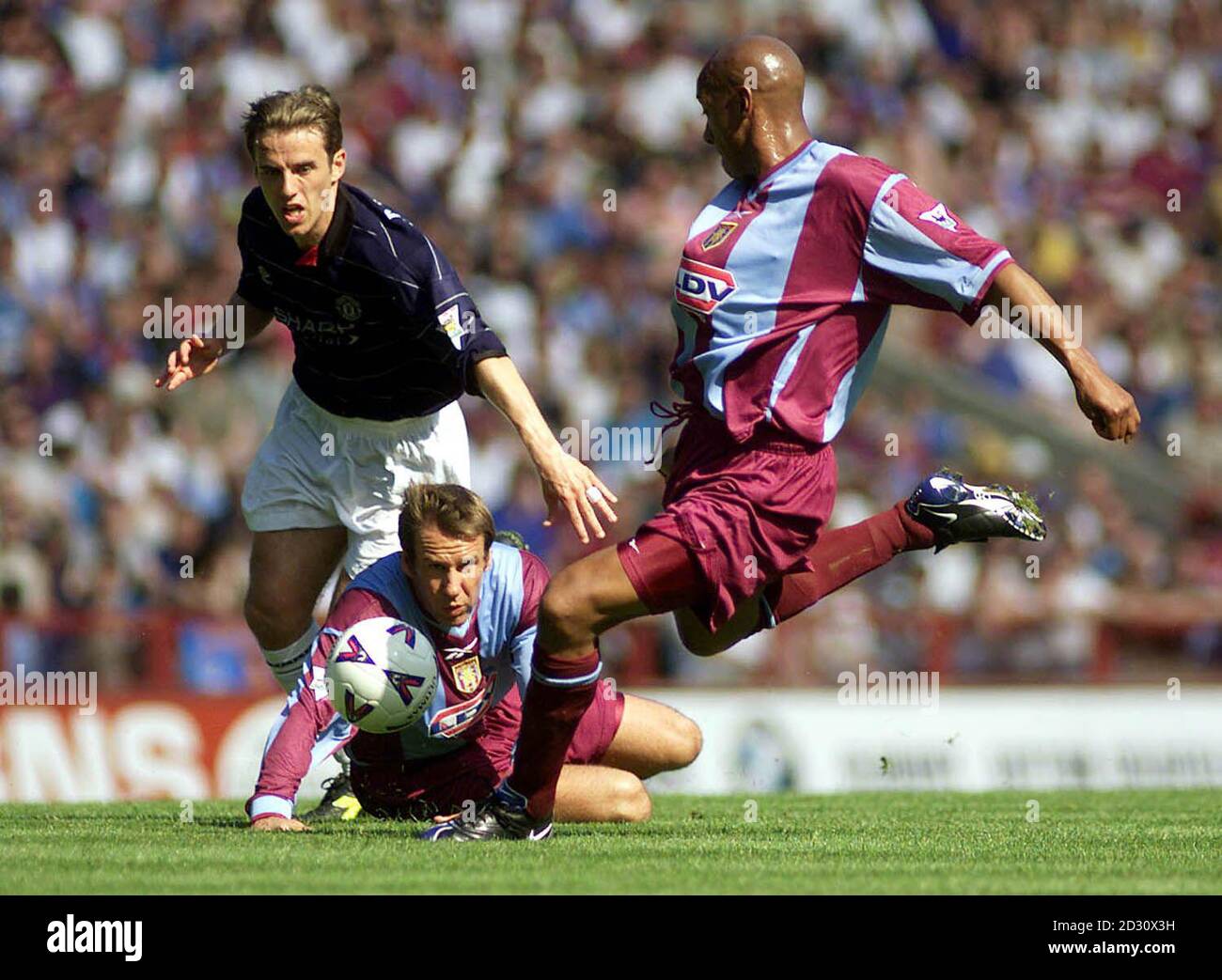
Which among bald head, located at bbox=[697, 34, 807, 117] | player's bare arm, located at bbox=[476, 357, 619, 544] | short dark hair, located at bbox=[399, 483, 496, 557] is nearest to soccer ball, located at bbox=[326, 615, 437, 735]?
short dark hair, located at bbox=[399, 483, 496, 557]

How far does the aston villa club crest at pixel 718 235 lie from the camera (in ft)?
20.0

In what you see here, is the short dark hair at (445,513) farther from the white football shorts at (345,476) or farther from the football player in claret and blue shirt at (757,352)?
the white football shorts at (345,476)

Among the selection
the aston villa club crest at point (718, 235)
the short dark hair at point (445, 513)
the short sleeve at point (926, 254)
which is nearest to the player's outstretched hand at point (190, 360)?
the short dark hair at point (445, 513)

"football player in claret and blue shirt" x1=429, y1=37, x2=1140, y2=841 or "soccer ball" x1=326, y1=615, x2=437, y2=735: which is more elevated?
"football player in claret and blue shirt" x1=429, y1=37, x2=1140, y2=841

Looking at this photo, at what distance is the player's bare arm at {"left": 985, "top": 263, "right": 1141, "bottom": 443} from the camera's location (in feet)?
18.1

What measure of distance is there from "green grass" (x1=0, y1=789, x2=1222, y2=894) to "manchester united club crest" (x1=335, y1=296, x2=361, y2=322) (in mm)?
1807

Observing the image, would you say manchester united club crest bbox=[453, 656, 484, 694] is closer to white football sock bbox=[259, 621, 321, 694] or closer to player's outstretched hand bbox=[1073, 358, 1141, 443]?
white football sock bbox=[259, 621, 321, 694]

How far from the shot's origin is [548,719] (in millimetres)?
5984

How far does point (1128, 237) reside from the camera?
17.0 meters

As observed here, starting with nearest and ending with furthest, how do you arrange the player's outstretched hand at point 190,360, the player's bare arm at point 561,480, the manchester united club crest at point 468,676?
the player's bare arm at point 561,480
the manchester united club crest at point 468,676
the player's outstretched hand at point 190,360

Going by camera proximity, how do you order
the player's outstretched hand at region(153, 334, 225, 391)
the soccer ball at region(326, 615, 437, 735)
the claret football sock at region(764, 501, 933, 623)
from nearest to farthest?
the soccer ball at region(326, 615, 437, 735), the claret football sock at region(764, 501, 933, 623), the player's outstretched hand at region(153, 334, 225, 391)

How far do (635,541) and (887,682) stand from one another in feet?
22.5

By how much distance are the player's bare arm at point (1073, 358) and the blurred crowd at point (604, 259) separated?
695 cm
